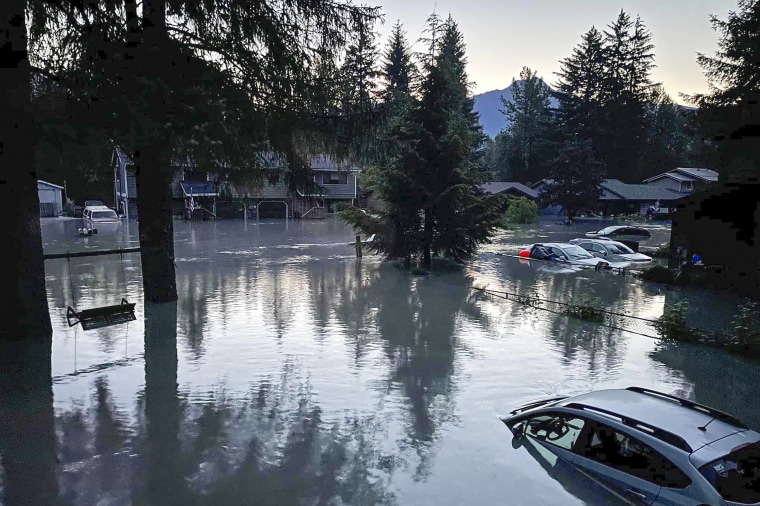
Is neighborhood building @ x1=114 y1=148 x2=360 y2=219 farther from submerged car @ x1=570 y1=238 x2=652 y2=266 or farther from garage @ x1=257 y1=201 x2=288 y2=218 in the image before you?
submerged car @ x1=570 y1=238 x2=652 y2=266

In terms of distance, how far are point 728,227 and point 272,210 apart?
51496mm

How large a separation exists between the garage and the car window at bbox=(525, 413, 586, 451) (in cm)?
5774

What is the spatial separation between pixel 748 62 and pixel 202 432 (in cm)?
2480

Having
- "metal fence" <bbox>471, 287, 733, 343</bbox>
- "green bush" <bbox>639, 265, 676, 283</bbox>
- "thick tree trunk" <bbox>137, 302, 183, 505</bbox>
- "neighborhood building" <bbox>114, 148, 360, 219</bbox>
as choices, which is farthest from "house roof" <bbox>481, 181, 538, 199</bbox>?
"thick tree trunk" <bbox>137, 302, 183, 505</bbox>

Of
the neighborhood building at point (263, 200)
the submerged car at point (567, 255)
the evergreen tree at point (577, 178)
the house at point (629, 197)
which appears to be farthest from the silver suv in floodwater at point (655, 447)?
the house at point (629, 197)

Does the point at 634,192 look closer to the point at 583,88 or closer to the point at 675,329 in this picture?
the point at 583,88

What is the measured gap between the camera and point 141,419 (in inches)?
365

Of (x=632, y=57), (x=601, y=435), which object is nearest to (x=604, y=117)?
(x=632, y=57)

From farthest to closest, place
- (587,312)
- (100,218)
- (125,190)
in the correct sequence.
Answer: (125,190), (100,218), (587,312)

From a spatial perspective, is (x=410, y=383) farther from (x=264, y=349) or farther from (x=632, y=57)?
(x=632, y=57)

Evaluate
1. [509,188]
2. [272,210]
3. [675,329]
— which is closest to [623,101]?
[509,188]

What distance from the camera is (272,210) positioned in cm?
6500

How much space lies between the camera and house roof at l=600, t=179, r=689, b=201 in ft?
215

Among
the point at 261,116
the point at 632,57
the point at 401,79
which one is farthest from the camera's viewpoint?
the point at 632,57
